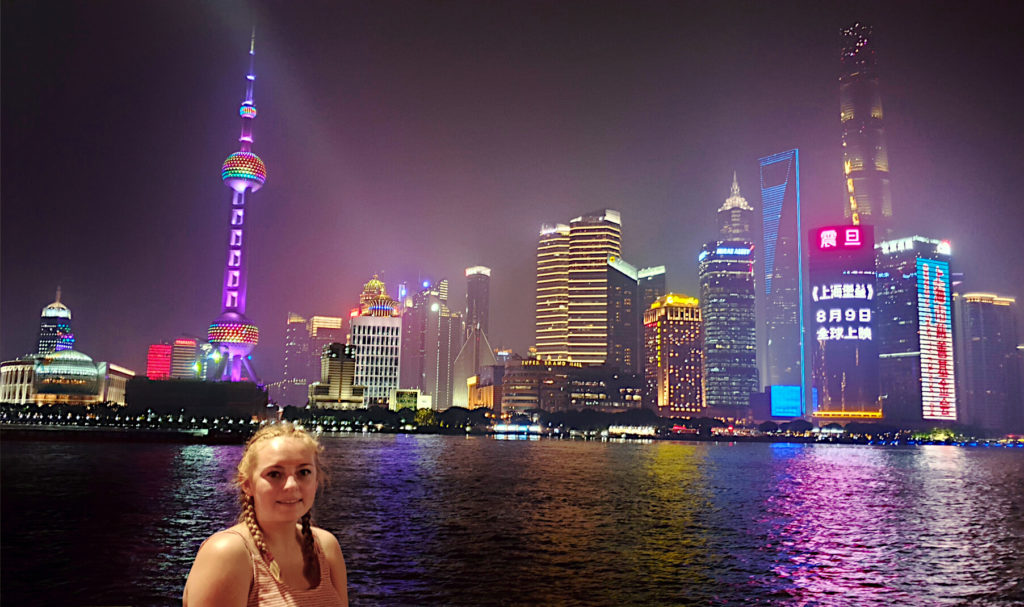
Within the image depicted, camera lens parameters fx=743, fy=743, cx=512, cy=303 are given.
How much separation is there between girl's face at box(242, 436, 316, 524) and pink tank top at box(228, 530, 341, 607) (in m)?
0.22

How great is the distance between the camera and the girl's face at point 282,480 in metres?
3.89

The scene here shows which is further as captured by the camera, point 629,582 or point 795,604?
point 629,582

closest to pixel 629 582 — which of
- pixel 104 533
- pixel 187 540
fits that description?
pixel 187 540

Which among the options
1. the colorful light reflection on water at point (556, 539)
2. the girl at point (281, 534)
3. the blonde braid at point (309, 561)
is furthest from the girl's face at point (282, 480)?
the colorful light reflection on water at point (556, 539)

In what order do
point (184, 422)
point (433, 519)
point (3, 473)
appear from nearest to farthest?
point (433, 519) < point (3, 473) < point (184, 422)

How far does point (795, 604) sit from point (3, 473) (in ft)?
241

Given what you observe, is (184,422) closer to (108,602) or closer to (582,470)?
(582,470)

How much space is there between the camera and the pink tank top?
3.75m

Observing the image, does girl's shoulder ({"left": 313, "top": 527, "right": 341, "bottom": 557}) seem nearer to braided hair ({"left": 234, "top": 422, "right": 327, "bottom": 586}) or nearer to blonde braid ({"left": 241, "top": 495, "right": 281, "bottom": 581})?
braided hair ({"left": 234, "top": 422, "right": 327, "bottom": 586})

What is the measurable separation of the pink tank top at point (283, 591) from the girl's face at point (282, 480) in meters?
0.22

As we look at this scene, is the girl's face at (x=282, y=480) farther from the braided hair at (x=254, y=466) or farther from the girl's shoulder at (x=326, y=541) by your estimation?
the girl's shoulder at (x=326, y=541)

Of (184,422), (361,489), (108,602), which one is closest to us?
(108,602)

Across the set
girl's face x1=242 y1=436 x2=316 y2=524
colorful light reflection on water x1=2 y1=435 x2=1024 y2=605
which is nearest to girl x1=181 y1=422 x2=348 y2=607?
girl's face x1=242 y1=436 x2=316 y2=524

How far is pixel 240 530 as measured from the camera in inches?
146
